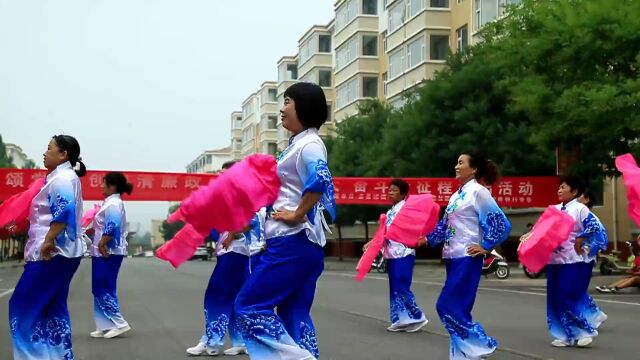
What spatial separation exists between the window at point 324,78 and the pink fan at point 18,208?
66.0m

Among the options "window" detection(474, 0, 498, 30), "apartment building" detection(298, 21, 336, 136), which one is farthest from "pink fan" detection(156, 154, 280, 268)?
"apartment building" detection(298, 21, 336, 136)

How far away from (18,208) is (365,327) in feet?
18.4

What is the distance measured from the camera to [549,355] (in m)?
8.66

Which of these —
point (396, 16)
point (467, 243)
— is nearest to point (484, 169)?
point (467, 243)

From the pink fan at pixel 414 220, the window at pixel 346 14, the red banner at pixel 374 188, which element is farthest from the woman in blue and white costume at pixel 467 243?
the window at pixel 346 14

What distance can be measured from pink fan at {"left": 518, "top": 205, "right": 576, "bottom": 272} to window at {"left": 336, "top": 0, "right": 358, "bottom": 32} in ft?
163

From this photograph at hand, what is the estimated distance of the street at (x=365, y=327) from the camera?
880cm

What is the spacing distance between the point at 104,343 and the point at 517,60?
51.3 feet

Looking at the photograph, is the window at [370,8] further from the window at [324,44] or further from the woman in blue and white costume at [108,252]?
the woman in blue and white costume at [108,252]

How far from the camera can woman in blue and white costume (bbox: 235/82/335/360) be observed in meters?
5.00

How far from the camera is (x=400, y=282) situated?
11.0 m

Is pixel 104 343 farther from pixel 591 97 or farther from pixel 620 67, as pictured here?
pixel 620 67

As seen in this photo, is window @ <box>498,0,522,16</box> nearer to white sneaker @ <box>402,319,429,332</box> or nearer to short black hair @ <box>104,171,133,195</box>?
white sneaker @ <box>402,319,429,332</box>

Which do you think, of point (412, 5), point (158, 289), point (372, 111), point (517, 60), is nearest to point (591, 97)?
point (517, 60)
